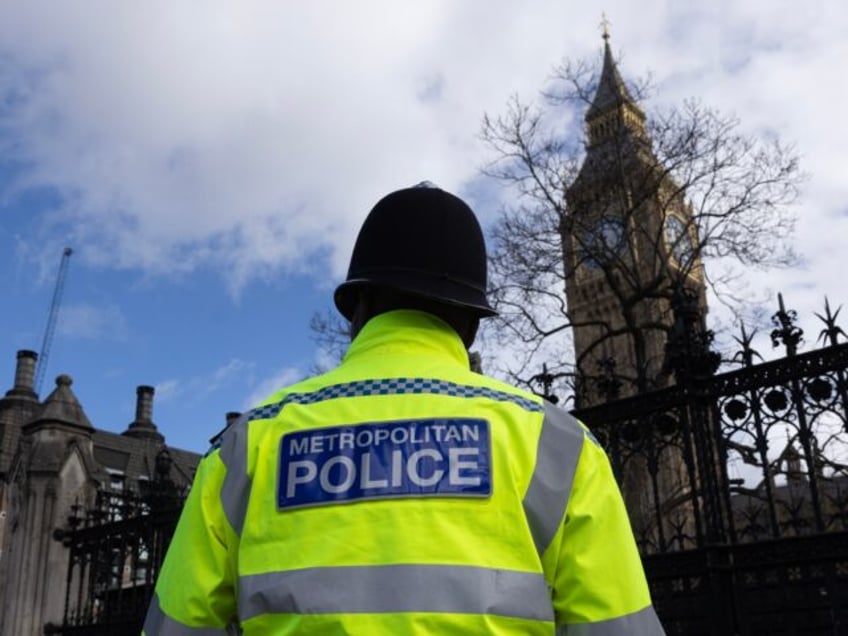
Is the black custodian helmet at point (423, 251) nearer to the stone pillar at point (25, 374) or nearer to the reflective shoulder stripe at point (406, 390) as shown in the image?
the reflective shoulder stripe at point (406, 390)

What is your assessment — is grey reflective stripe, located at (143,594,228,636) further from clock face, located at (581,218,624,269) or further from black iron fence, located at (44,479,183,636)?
→ clock face, located at (581,218,624,269)

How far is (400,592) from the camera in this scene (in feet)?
5.06

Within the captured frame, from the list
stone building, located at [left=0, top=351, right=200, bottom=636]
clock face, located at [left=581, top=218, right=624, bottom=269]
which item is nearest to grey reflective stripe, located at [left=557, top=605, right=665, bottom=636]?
stone building, located at [left=0, top=351, right=200, bottom=636]

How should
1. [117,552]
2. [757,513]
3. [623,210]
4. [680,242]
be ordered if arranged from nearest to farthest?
[757,513] < [117,552] < [623,210] < [680,242]

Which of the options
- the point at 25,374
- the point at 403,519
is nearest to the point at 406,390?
the point at 403,519

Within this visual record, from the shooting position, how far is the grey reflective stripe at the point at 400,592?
60.2 inches

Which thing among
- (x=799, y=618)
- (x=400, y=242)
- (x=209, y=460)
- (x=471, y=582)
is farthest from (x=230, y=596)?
(x=799, y=618)

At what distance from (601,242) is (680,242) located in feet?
5.50

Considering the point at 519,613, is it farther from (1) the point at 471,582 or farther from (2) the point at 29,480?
(2) the point at 29,480

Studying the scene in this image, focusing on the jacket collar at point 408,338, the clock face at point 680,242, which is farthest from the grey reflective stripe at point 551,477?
the clock face at point 680,242

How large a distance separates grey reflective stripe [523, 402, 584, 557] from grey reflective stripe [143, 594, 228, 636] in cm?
67

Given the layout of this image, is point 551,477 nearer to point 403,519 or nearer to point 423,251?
point 403,519

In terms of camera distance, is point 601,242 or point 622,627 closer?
point 622,627

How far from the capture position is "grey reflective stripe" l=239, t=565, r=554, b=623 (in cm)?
153
